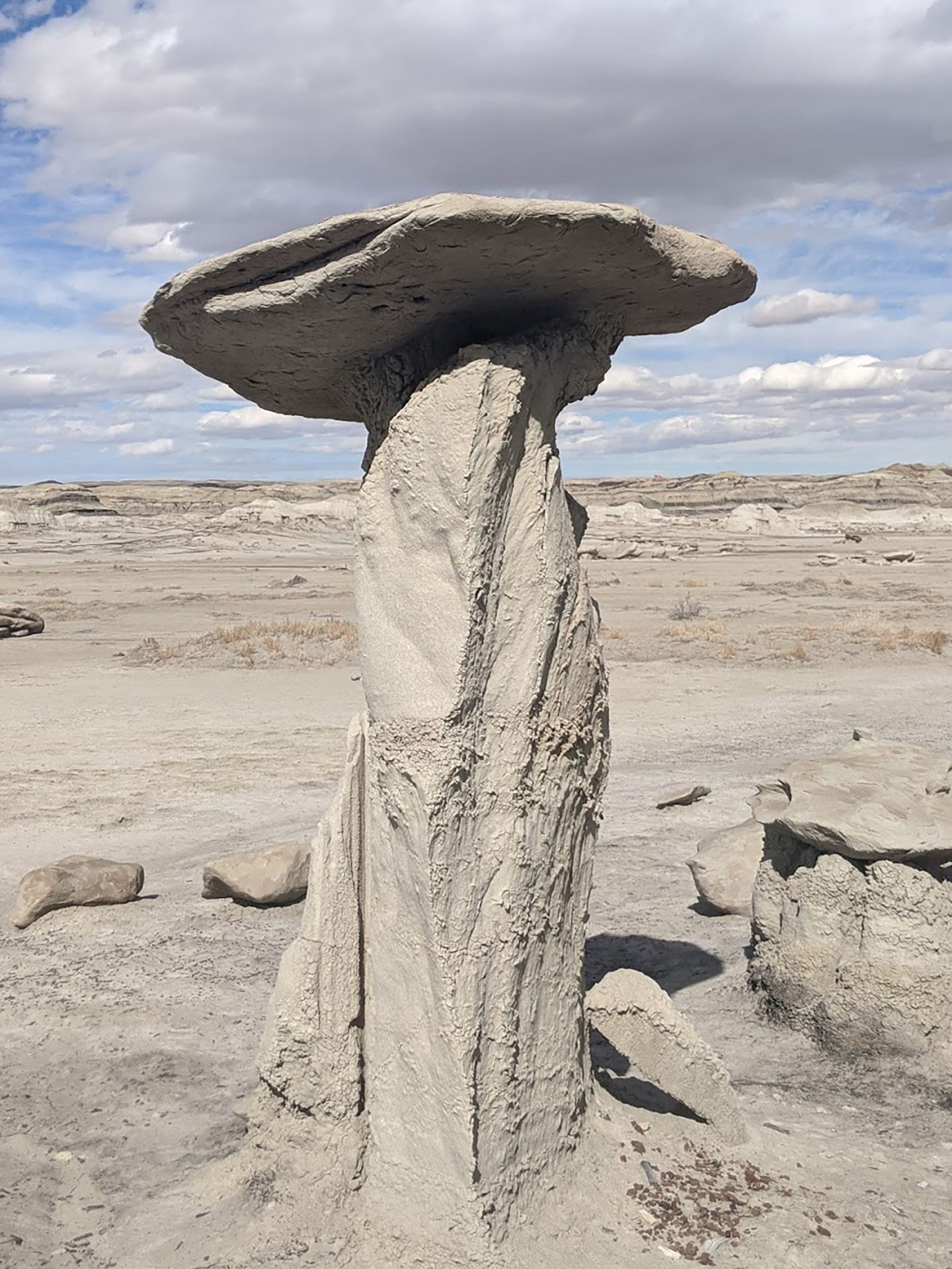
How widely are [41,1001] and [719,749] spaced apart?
776cm

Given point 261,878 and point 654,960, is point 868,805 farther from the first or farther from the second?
point 261,878

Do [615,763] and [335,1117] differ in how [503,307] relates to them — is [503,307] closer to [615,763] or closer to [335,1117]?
[335,1117]

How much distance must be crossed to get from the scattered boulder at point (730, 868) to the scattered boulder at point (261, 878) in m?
2.59

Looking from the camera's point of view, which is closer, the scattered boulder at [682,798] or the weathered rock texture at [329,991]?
the weathered rock texture at [329,991]

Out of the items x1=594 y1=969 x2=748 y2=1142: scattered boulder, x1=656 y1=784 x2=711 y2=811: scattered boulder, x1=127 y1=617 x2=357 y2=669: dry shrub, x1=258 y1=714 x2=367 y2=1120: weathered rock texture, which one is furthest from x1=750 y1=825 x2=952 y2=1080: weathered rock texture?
x1=127 y1=617 x2=357 y2=669: dry shrub

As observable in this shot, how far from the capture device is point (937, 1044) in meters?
5.61

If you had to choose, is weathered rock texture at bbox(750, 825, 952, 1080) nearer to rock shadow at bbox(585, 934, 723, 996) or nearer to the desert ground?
the desert ground

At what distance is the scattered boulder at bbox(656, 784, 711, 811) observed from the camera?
10.1m

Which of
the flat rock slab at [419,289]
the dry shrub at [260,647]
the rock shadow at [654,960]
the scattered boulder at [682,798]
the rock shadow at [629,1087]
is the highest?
the flat rock slab at [419,289]

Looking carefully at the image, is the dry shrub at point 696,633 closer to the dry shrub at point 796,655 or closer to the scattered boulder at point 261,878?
the dry shrub at point 796,655

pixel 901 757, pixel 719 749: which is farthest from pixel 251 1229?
pixel 719 749

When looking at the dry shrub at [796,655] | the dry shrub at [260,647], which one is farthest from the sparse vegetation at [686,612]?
A: the dry shrub at [260,647]

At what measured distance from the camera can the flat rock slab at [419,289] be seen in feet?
11.6

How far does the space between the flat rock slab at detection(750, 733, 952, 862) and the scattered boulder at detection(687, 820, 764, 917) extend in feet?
4.09
